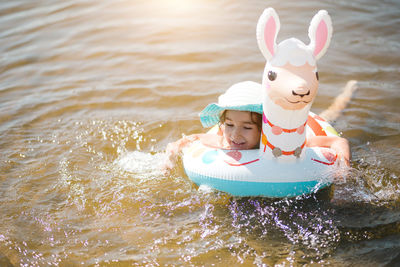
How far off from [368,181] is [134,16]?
6.21m

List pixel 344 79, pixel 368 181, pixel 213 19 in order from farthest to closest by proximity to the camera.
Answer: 1. pixel 213 19
2. pixel 344 79
3. pixel 368 181

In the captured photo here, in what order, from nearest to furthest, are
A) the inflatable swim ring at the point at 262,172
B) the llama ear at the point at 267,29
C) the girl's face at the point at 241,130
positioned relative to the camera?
the llama ear at the point at 267,29, the inflatable swim ring at the point at 262,172, the girl's face at the point at 241,130

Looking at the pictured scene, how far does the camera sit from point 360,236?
3.19 meters

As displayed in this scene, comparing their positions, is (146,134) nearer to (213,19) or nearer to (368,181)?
(368,181)

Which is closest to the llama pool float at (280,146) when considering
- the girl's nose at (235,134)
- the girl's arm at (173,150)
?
the girl's nose at (235,134)

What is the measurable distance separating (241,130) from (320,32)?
1.06 metres

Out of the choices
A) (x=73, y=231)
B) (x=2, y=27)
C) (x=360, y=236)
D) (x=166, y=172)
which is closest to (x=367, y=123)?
(x=360, y=236)

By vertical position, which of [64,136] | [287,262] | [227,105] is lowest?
[287,262]

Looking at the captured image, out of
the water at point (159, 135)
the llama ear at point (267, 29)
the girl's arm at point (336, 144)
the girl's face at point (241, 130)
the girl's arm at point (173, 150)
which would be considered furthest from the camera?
the girl's arm at point (173, 150)

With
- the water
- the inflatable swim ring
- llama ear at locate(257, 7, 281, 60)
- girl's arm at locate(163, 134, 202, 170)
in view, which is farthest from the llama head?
girl's arm at locate(163, 134, 202, 170)

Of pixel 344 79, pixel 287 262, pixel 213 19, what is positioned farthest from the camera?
pixel 213 19

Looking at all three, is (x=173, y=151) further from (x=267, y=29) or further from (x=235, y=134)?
(x=267, y=29)

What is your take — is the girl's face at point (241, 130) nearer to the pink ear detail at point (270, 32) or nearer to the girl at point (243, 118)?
the girl at point (243, 118)

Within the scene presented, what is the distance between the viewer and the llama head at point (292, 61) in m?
2.94
